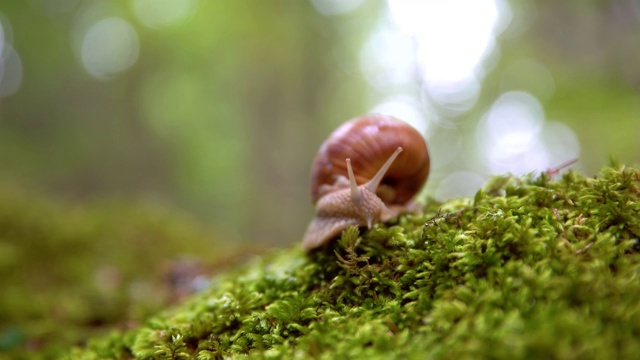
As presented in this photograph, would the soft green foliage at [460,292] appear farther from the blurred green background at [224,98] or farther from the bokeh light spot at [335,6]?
the bokeh light spot at [335,6]

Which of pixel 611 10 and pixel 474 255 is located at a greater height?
pixel 611 10

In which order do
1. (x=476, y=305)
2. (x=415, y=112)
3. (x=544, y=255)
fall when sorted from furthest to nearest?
(x=415, y=112) < (x=544, y=255) < (x=476, y=305)

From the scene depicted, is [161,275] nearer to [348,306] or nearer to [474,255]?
[348,306]

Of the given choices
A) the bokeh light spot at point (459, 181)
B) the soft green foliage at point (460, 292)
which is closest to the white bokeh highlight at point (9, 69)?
the soft green foliage at point (460, 292)

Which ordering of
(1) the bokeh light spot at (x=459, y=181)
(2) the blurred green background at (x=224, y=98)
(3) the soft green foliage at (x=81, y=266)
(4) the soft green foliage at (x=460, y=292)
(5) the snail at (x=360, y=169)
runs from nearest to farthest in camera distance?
1. (4) the soft green foliage at (x=460, y=292)
2. (5) the snail at (x=360, y=169)
3. (3) the soft green foliage at (x=81, y=266)
4. (2) the blurred green background at (x=224, y=98)
5. (1) the bokeh light spot at (x=459, y=181)

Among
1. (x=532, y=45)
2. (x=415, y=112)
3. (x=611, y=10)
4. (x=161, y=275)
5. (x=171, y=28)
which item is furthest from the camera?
(x=415, y=112)

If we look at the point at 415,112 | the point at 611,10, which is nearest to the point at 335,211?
the point at 611,10
